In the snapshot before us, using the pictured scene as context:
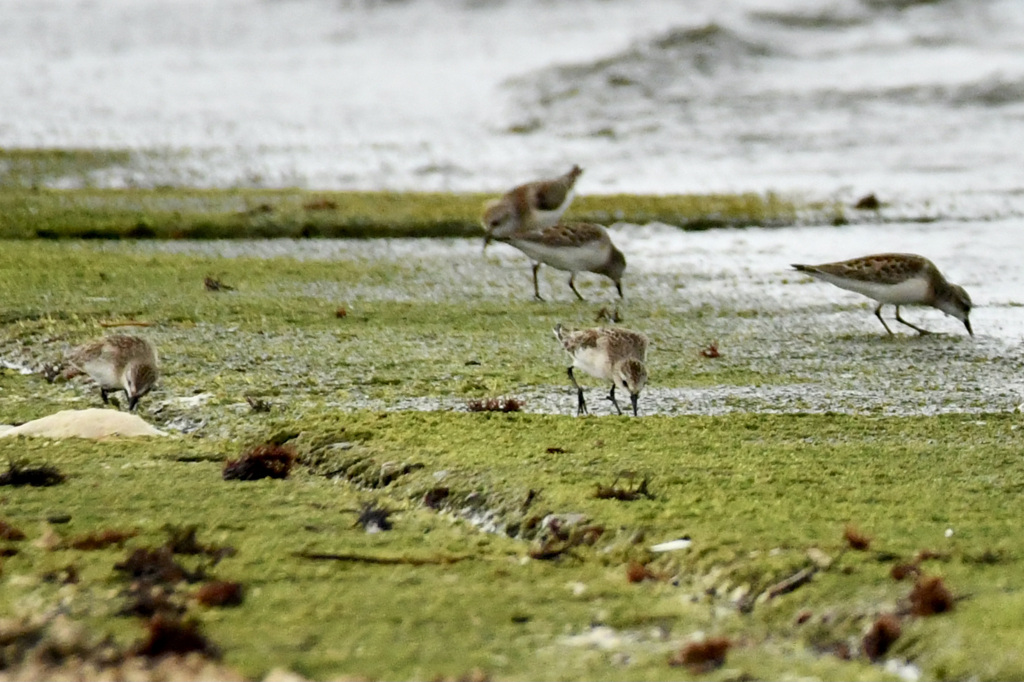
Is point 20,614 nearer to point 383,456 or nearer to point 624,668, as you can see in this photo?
point 624,668

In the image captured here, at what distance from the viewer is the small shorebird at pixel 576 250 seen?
35.4 feet

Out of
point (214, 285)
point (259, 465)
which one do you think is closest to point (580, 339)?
point (259, 465)

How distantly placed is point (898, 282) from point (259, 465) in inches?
214

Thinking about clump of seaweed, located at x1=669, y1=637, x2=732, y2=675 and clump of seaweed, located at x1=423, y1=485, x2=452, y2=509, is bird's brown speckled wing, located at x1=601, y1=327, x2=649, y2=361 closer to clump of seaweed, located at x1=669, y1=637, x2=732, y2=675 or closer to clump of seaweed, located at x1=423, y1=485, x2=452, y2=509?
clump of seaweed, located at x1=423, y1=485, x2=452, y2=509

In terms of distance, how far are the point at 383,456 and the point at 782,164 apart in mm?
13023

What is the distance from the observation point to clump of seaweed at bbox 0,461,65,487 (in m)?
4.95

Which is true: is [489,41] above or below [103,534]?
above

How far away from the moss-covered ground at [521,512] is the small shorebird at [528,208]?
3904mm

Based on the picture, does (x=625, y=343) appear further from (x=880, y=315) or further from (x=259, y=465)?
(x=880, y=315)

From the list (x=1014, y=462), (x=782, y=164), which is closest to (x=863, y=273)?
(x=1014, y=462)

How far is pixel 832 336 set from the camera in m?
8.90

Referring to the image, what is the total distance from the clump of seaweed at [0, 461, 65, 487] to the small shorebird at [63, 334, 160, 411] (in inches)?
57.4

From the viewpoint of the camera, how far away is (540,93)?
23.0 m

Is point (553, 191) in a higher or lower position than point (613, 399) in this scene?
higher
